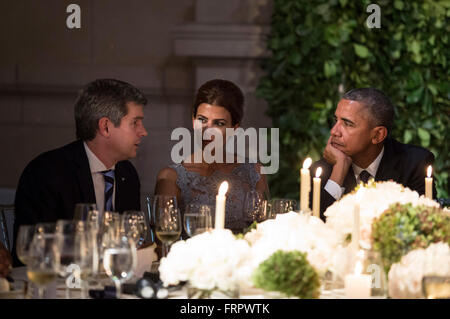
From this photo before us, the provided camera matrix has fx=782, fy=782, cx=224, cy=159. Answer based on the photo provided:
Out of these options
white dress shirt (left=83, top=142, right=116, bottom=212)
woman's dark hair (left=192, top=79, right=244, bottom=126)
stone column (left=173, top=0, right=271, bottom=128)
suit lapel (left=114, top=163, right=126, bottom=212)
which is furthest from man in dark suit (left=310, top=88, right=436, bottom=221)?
stone column (left=173, top=0, right=271, bottom=128)

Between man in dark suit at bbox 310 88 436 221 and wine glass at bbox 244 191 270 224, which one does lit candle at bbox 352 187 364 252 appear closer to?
wine glass at bbox 244 191 270 224

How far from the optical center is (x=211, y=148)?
3639mm

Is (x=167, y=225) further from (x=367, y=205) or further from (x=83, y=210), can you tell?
(x=367, y=205)

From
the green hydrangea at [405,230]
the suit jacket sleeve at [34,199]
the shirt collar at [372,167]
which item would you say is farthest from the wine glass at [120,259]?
the shirt collar at [372,167]

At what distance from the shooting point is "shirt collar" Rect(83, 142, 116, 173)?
344 cm

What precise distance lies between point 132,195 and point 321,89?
1.98 metres

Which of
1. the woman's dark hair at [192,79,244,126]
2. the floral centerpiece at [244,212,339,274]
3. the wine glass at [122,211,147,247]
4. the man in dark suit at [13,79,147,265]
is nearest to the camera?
the floral centerpiece at [244,212,339,274]

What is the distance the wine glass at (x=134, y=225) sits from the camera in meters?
2.45

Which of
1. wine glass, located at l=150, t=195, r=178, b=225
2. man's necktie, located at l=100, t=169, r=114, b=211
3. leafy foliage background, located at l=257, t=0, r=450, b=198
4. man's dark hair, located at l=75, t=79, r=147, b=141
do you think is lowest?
wine glass, located at l=150, t=195, r=178, b=225

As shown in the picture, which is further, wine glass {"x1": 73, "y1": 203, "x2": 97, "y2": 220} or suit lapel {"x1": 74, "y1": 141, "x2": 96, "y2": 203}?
suit lapel {"x1": 74, "y1": 141, "x2": 96, "y2": 203}
